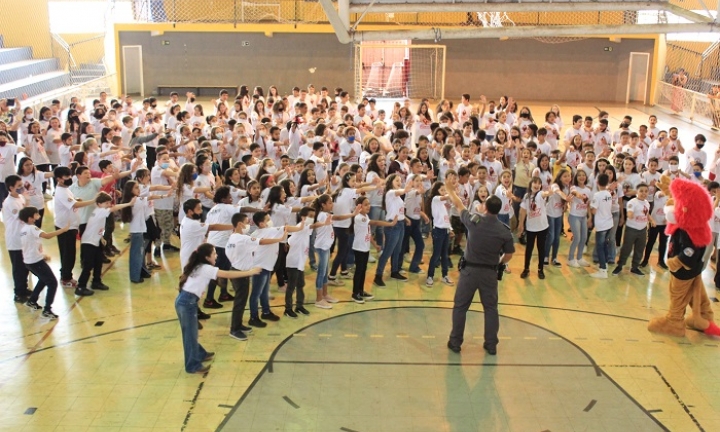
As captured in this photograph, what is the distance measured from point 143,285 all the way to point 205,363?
8.70ft

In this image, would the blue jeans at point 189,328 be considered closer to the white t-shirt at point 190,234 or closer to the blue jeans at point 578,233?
the white t-shirt at point 190,234

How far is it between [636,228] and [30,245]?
809 cm

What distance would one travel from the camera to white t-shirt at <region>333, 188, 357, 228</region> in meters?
10.1

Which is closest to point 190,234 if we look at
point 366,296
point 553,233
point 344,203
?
point 344,203

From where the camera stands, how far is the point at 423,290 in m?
10.4

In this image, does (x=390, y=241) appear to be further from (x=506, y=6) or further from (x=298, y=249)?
(x=506, y=6)

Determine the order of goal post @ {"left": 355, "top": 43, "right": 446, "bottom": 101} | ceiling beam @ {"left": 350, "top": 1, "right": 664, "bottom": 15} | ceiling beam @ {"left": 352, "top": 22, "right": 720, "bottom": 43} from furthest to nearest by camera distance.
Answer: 1. goal post @ {"left": 355, "top": 43, "right": 446, "bottom": 101}
2. ceiling beam @ {"left": 352, "top": 22, "right": 720, "bottom": 43}
3. ceiling beam @ {"left": 350, "top": 1, "right": 664, "bottom": 15}

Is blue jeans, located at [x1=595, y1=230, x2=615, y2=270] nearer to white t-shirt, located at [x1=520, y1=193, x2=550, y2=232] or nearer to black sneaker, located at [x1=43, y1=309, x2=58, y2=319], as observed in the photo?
white t-shirt, located at [x1=520, y1=193, x2=550, y2=232]

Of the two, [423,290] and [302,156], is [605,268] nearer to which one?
[423,290]

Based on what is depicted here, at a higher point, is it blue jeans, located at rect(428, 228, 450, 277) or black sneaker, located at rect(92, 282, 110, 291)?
blue jeans, located at rect(428, 228, 450, 277)

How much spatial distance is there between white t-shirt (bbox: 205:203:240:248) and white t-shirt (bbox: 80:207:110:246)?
1.49 meters

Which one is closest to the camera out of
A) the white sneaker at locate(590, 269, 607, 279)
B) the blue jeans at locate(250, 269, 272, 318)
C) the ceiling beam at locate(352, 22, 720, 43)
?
the blue jeans at locate(250, 269, 272, 318)

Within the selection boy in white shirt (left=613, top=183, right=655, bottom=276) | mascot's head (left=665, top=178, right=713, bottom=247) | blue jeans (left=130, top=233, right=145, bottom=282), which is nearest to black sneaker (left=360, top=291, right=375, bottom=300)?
blue jeans (left=130, top=233, right=145, bottom=282)

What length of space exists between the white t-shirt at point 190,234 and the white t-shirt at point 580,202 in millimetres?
5432
